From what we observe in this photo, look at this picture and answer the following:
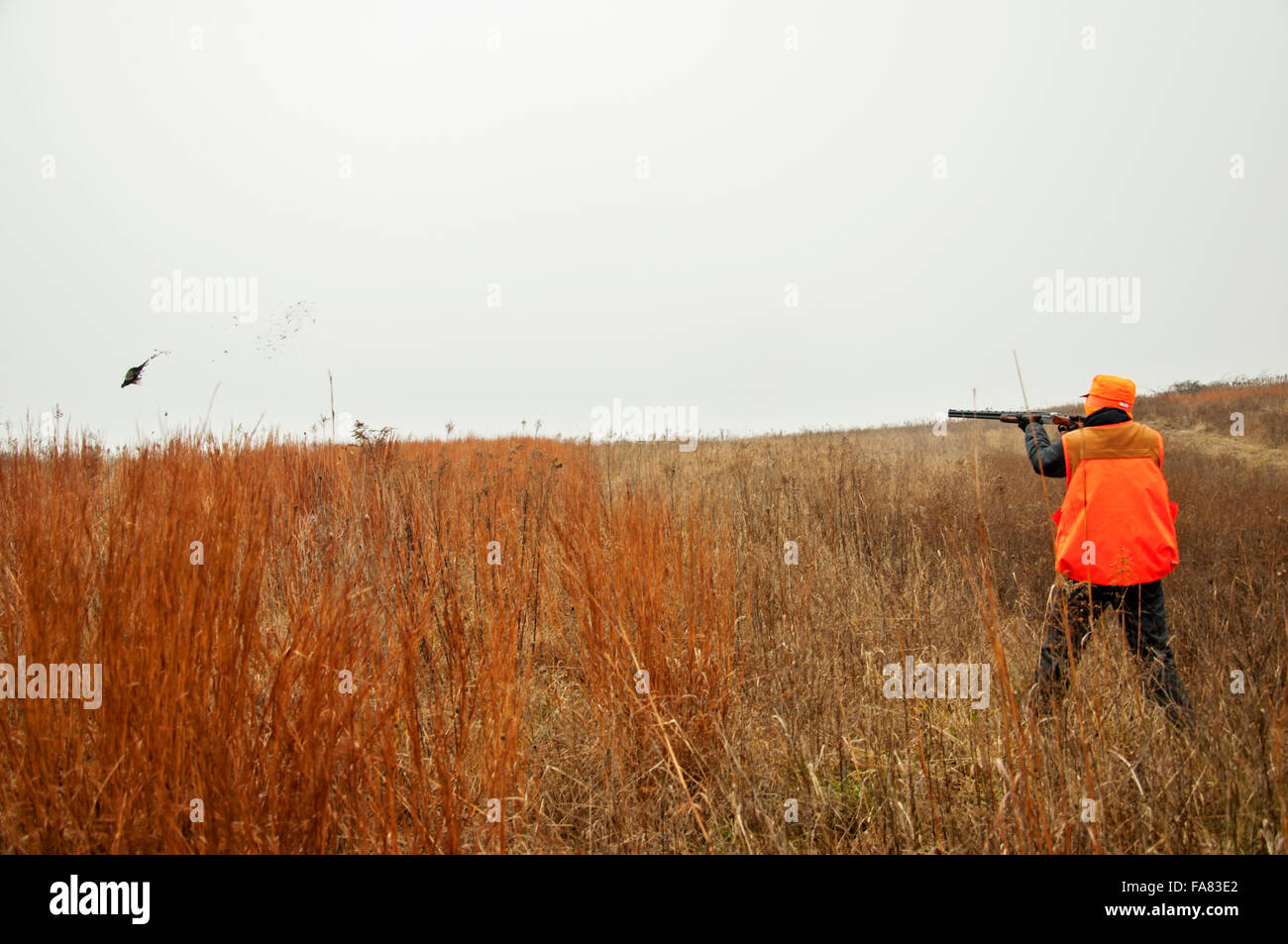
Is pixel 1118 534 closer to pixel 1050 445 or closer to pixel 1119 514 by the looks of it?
pixel 1119 514

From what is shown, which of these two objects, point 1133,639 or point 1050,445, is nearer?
point 1133,639

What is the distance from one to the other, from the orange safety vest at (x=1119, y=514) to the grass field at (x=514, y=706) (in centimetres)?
47

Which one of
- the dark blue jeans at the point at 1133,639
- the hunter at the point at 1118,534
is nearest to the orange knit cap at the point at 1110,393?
the hunter at the point at 1118,534

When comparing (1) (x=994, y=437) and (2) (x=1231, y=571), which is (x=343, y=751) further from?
(1) (x=994, y=437)

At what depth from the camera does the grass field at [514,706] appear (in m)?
1.27

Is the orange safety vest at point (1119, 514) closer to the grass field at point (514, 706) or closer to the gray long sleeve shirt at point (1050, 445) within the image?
the gray long sleeve shirt at point (1050, 445)

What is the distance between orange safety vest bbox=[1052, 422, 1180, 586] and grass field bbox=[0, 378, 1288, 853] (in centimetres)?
47

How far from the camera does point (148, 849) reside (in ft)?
3.93

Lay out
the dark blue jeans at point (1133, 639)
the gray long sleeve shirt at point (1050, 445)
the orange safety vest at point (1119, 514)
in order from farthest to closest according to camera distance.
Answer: the gray long sleeve shirt at point (1050, 445), the orange safety vest at point (1119, 514), the dark blue jeans at point (1133, 639)

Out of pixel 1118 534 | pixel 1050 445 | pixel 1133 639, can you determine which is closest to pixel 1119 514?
pixel 1118 534

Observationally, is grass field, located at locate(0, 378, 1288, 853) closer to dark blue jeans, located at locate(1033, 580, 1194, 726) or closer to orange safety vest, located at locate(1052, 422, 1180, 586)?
dark blue jeans, located at locate(1033, 580, 1194, 726)

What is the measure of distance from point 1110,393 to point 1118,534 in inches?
29.4

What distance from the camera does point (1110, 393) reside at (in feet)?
9.28
